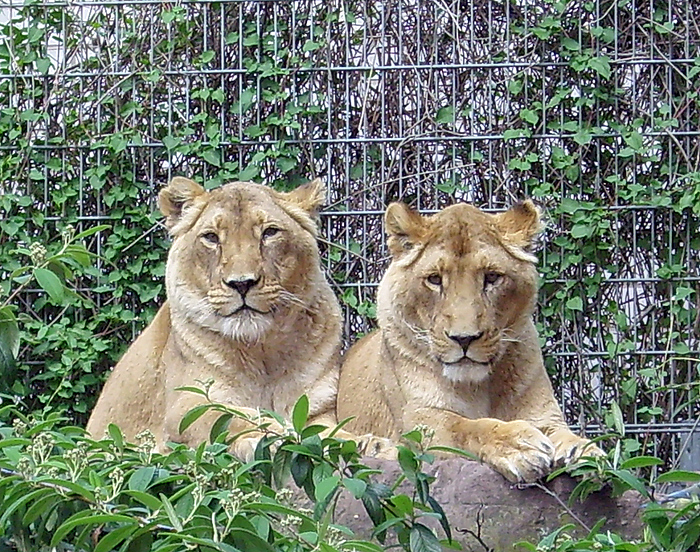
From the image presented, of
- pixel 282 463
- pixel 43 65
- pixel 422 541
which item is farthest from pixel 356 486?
pixel 43 65

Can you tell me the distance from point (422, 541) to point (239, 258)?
83.7 inches

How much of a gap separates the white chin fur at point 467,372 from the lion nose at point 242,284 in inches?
28.5

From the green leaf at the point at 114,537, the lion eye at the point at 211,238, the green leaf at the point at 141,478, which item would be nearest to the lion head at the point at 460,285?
the lion eye at the point at 211,238

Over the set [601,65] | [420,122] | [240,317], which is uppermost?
[601,65]

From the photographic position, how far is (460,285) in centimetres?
440

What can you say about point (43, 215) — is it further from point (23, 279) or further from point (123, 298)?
point (23, 279)

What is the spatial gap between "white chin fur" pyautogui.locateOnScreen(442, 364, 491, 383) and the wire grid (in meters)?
2.00

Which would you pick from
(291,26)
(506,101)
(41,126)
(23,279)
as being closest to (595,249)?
(506,101)

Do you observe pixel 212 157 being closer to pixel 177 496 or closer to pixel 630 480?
pixel 630 480

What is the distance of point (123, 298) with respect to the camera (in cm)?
645

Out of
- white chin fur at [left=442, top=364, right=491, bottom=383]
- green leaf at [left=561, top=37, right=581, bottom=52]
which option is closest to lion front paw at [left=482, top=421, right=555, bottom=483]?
white chin fur at [left=442, top=364, right=491, bottom=383]

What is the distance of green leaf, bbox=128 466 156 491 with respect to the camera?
2510 millimetres

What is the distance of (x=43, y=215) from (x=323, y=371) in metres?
2.25

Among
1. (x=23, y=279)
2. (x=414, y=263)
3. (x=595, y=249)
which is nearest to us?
(x=23, y=279)
